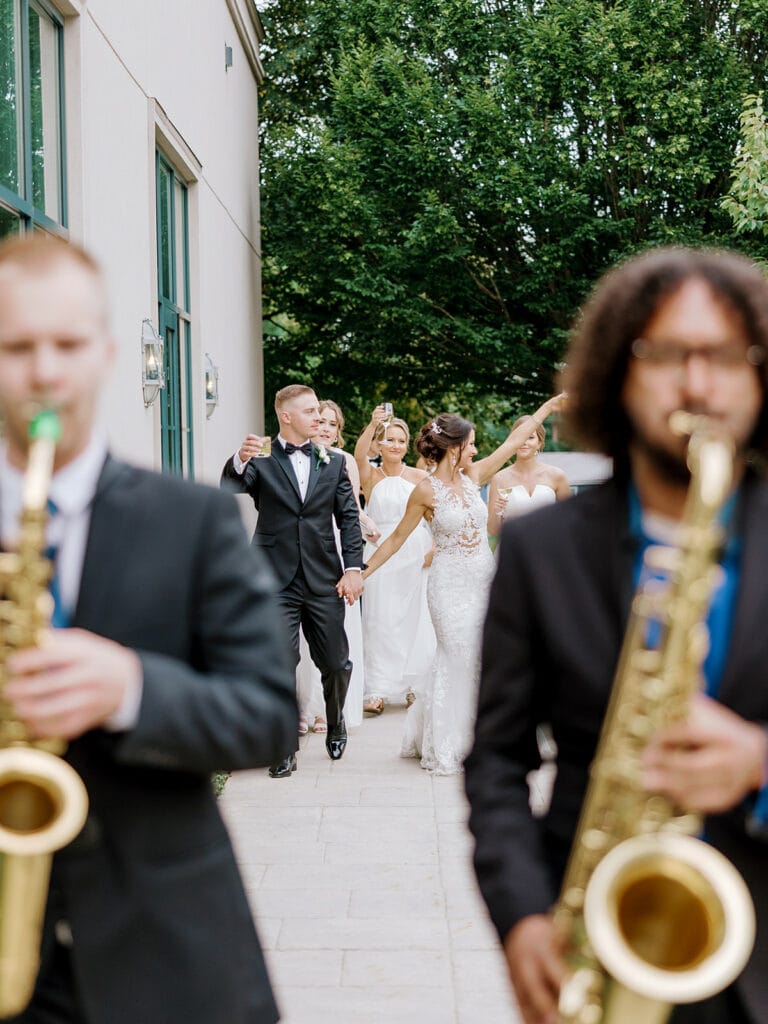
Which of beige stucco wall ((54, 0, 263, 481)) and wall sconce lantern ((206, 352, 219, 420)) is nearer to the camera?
beige stucco wall ((54, 0, 263, 481))

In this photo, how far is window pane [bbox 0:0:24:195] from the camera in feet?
21.9

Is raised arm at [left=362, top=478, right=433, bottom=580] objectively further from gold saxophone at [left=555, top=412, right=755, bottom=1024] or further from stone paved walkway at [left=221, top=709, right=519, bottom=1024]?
gold saxophone at [left=555, top=412, right=755, bottom=1024]

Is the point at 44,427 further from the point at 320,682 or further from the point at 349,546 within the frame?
the point at 320,682

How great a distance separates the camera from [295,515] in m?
8.32

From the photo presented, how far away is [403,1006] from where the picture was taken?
460 cm

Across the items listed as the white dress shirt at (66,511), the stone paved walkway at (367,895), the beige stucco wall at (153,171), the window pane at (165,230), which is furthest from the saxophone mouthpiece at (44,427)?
the window pane at (165,230)

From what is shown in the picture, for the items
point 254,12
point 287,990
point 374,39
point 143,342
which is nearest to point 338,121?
point 374,39

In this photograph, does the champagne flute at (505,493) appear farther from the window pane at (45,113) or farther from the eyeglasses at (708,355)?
the eyeglasses at (708,355)

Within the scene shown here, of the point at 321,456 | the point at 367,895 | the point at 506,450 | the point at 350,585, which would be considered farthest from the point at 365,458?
the point at 367,895

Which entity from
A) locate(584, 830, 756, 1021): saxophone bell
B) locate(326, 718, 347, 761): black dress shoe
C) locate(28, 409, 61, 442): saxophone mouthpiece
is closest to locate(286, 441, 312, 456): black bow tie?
locate(326, 718, 347, 761): black dress shoe

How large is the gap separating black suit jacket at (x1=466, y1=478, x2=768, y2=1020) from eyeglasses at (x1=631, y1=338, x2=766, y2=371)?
214 millimetres

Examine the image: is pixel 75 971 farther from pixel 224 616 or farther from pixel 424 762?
pixel 424 762

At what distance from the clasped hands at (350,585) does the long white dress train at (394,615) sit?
289 centimetres

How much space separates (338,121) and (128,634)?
20253 millimetres
